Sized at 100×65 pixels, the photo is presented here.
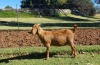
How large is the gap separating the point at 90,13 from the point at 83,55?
58129 millimetres

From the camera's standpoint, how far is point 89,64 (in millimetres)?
9734

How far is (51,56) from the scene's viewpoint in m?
10.9

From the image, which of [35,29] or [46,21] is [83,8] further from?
[35,29]

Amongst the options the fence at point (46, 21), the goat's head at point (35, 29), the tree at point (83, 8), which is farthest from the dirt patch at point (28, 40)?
the tree at point (83, 8)

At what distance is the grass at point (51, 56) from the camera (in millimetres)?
10079

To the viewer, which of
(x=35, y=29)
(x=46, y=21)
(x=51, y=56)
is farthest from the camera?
(x=46, y=21)

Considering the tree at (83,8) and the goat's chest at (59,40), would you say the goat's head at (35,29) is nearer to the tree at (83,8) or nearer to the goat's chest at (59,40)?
the goat's chest at (59,40)

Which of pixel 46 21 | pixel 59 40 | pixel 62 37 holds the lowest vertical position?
pixel 46 21

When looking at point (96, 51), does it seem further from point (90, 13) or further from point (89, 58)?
point (90, 13)

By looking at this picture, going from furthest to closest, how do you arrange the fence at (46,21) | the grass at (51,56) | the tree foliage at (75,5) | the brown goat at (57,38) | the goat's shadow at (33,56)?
the tree foliage at (75,5)
the fence at (46,21)
the goat's shadow at (33,56)
the brown goat at (57,38)
the grass at (51,56)

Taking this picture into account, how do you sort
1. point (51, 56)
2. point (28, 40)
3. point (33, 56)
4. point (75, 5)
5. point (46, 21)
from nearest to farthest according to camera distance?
point (51, 56) < point (33, 56) < point (28, 40) < point (46, 21) < point (75, 5)

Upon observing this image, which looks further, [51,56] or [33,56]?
[33,56]

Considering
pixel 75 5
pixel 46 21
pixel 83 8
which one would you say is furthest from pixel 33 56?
pixel 75 5

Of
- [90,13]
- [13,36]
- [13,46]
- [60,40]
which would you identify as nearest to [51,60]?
[60,40]
